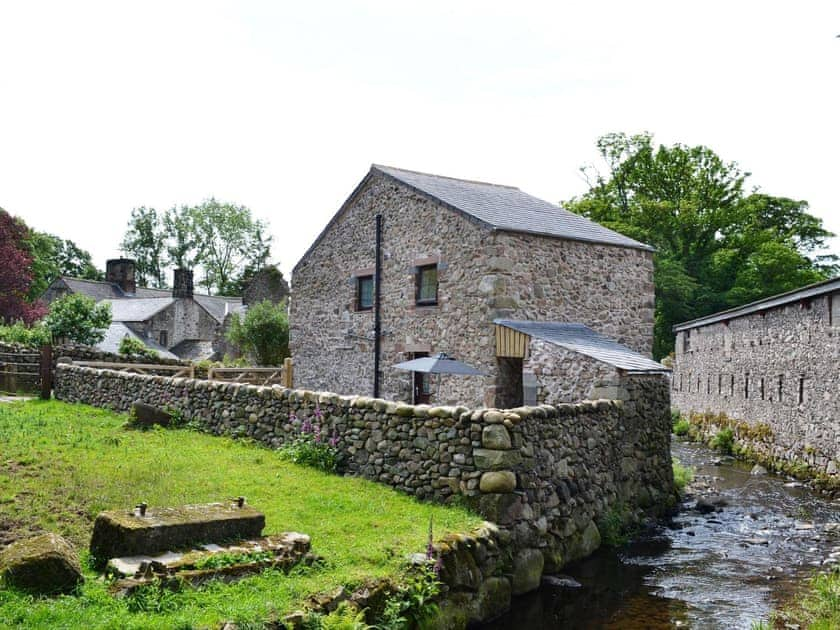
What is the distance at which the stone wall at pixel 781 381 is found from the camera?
16297 mm

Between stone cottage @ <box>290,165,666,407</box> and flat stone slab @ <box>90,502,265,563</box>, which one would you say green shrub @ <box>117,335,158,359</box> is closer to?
stone cottage @ <box>290,165,666,407</box>

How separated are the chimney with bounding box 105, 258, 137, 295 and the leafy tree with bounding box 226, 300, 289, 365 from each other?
1779 centimetres

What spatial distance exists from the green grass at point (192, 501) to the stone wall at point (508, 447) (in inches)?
16.0

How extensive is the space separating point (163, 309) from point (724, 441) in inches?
1334

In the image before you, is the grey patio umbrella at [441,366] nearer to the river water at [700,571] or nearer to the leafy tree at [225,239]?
the river water at [700,571]

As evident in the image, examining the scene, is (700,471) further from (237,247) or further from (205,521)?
(237,247)

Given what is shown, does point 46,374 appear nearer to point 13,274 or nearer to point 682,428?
point 682,428

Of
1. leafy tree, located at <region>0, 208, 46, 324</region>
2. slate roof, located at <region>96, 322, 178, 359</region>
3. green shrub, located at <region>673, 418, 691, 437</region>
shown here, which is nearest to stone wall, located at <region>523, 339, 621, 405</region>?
green shrub, located at <region>673, 418, 691, 437</region>

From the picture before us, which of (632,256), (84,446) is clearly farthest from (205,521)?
(632,256)

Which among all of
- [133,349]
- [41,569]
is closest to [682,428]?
[133,349]

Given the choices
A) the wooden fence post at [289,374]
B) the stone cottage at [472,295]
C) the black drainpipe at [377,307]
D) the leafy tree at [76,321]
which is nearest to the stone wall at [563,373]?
the stone cottage at [472,295]

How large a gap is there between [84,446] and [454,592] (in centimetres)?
690

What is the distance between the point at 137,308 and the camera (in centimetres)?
4516

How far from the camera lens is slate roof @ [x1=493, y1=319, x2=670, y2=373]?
43.5 feet
